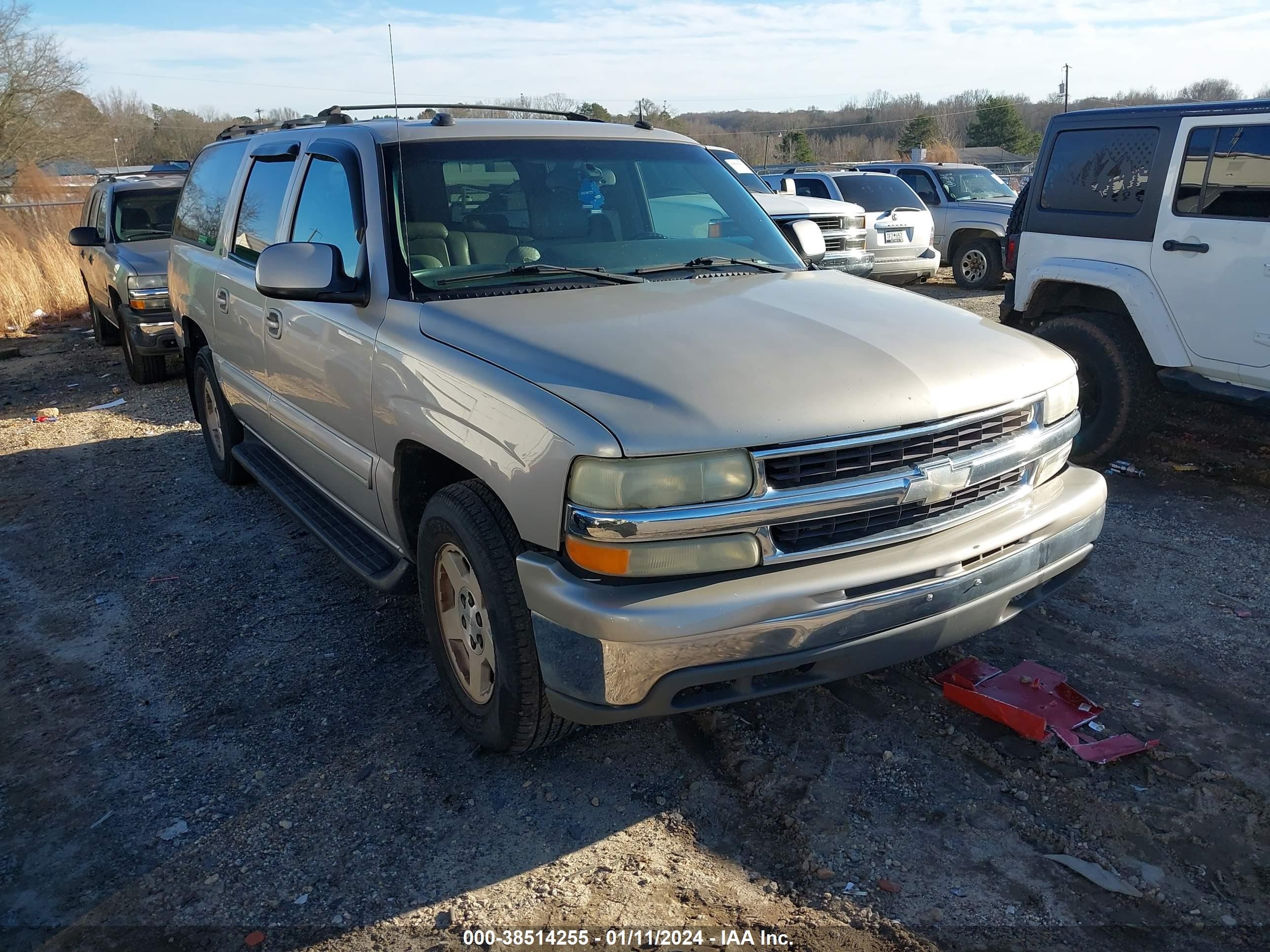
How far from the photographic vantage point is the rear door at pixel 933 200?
14.8 m

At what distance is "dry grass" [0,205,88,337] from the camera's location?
45.0 feet

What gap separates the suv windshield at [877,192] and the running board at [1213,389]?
887 centimetres

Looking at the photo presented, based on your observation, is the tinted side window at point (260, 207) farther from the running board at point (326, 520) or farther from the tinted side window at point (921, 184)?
→ the tinted side window at point (921, 184)

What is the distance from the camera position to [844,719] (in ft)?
10.9

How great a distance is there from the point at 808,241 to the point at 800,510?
2259 mm

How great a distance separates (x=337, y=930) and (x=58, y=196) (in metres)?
25.9

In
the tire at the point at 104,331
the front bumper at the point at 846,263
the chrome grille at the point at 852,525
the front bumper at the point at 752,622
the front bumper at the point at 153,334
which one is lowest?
the tire at the point at 104,331

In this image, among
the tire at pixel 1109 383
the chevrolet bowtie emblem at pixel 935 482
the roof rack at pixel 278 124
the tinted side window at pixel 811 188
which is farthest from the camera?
the tinted side window at pixel 811 188

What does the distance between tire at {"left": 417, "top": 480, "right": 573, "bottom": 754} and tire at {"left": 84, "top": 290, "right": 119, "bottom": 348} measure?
9.59m

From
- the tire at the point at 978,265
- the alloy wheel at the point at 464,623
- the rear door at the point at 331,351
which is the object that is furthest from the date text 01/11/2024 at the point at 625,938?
the tire at the point at 978,265

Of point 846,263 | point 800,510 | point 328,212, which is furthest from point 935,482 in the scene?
point 846,263

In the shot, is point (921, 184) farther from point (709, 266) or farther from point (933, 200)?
point (709, 266)

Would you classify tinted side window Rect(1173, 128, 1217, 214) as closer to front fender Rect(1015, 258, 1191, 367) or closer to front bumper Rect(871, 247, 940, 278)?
front fender Rect(1015, 258, 1191, 367)

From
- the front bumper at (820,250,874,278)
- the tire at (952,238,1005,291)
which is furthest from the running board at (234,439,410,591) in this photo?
the tire at (952,238,1005,291)
